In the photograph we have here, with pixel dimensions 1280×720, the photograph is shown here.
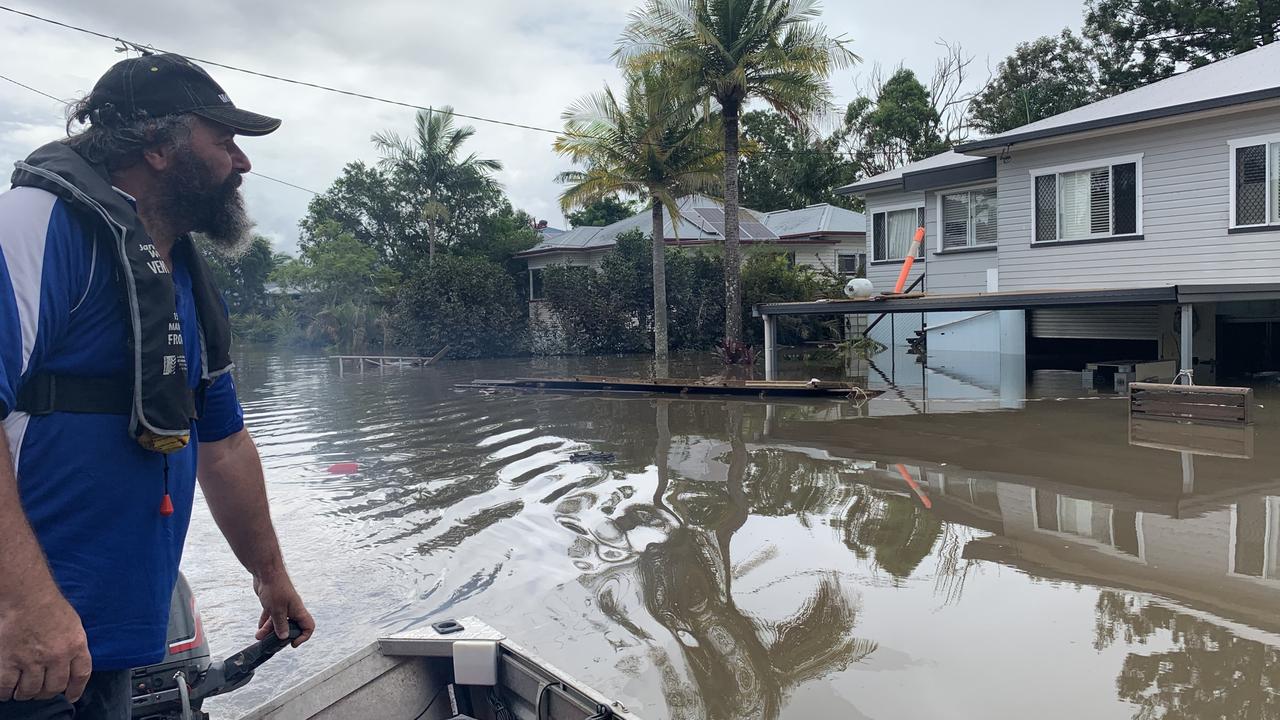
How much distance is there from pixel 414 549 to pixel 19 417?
5386mm

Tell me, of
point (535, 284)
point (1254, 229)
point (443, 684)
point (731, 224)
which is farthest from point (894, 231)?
point (443, 684)

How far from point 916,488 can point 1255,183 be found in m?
10.1

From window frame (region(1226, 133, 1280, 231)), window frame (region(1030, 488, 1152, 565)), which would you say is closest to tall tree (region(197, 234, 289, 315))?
window frame (region(1226, 133, 1280, 231))

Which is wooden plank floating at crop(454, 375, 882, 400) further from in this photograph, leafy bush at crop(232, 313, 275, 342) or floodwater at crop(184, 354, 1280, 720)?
leafy bush at crop(232, 313, 275, 342)

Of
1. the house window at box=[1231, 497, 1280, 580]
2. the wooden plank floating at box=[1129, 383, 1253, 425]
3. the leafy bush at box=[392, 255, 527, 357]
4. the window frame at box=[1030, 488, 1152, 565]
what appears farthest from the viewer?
the leafy bush at box=[392, 255, 527, 357]

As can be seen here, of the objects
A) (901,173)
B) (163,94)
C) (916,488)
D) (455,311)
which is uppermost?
(901,173)

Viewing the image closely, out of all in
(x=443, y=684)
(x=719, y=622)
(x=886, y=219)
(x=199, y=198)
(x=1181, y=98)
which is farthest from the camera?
(x=886, y=219)

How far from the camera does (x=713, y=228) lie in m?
33.2

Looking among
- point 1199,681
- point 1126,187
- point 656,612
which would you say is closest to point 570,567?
point 656,612

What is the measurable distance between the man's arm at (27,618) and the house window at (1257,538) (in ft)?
21.4

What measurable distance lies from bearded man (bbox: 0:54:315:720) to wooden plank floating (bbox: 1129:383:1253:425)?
11887 mm

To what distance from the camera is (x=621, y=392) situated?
1688cm

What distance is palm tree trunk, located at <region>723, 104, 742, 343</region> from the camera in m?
21.8

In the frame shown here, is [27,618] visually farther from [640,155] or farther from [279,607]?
[640,155]
